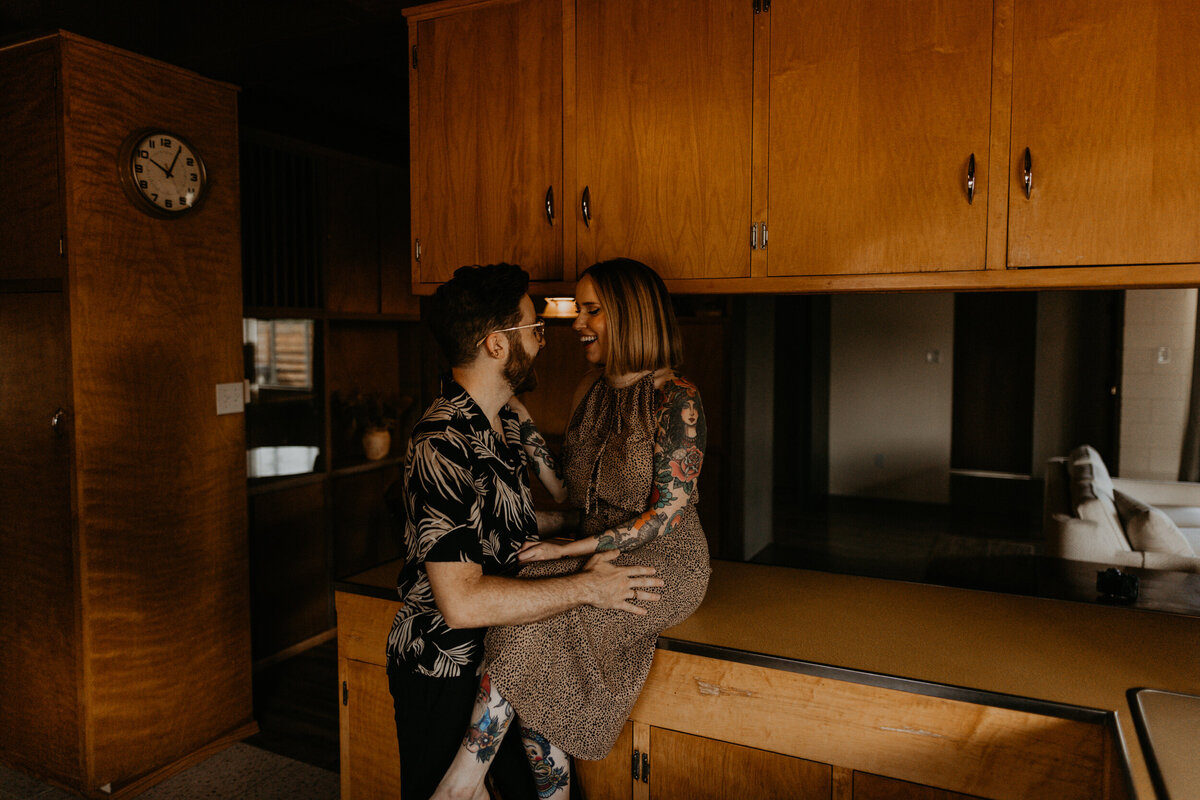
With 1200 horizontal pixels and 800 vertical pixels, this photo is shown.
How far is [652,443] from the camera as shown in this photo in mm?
1669

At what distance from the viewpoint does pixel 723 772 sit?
1.62m

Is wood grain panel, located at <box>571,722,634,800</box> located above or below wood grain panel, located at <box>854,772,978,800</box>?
below

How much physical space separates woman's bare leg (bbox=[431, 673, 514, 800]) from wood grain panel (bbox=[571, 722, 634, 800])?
0.80 feet

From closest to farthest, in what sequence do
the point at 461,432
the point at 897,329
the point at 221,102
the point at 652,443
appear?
the point at 461,432 → the point at 652,443 → the point at 221,102 → the point at 897,329

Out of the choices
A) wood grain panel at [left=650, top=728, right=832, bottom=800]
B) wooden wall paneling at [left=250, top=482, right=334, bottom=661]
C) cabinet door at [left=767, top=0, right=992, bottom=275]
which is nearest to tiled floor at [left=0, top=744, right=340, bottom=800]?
wooden wall paneling at [left=250, top=482, right=334, bottom=661]

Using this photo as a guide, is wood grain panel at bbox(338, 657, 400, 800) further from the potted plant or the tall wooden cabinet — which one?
the potted plant

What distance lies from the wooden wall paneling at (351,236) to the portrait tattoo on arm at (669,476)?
9.23 ft

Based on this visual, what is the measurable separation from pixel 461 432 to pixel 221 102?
2.07 meters

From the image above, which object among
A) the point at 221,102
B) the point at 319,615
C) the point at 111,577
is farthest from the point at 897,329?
the point at 111,577

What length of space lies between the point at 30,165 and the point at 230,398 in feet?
3.21

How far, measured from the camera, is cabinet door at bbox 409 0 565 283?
206 cm

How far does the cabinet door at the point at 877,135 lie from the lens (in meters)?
1.63

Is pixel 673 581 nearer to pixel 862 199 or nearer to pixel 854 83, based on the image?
pixel 862 199

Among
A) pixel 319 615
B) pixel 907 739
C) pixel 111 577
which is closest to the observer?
pixel 907 739
